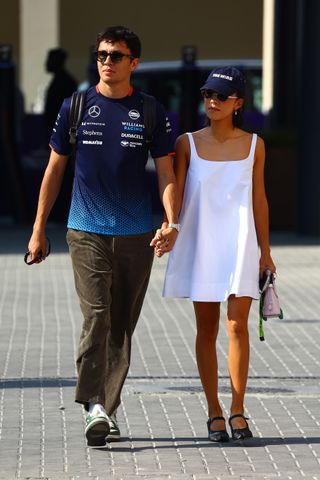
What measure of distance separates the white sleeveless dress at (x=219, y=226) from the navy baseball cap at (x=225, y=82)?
26cm

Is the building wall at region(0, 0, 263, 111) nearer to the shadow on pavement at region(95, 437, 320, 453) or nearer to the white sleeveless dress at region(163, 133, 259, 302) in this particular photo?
the white sleeveless dress at region(163, 133, 259, 302)

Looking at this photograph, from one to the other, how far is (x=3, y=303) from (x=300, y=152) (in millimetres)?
6697

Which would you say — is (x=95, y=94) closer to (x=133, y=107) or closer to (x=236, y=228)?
(x=133, y=107)

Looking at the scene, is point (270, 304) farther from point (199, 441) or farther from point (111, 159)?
point (111, 159)

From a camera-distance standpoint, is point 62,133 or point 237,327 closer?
point 62,133

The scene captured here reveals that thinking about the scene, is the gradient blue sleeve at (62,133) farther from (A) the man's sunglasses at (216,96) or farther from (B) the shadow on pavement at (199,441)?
(B) the shadow on pavement at (199,441)

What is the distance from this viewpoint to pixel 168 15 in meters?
34.3

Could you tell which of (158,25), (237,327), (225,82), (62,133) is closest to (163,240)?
(237,327)

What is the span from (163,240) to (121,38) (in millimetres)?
909

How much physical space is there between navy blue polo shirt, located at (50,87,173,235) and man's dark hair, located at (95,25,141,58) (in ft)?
0.65

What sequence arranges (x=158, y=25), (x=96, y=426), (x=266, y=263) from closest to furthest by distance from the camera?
(x=96, y=426), (x=266, y=263), (x=158, y=25)

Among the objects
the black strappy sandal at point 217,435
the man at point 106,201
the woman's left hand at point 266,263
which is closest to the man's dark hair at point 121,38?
the man at point 106,201

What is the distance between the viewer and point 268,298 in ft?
23.6

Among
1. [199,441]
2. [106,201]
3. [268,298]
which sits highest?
[106,201]
